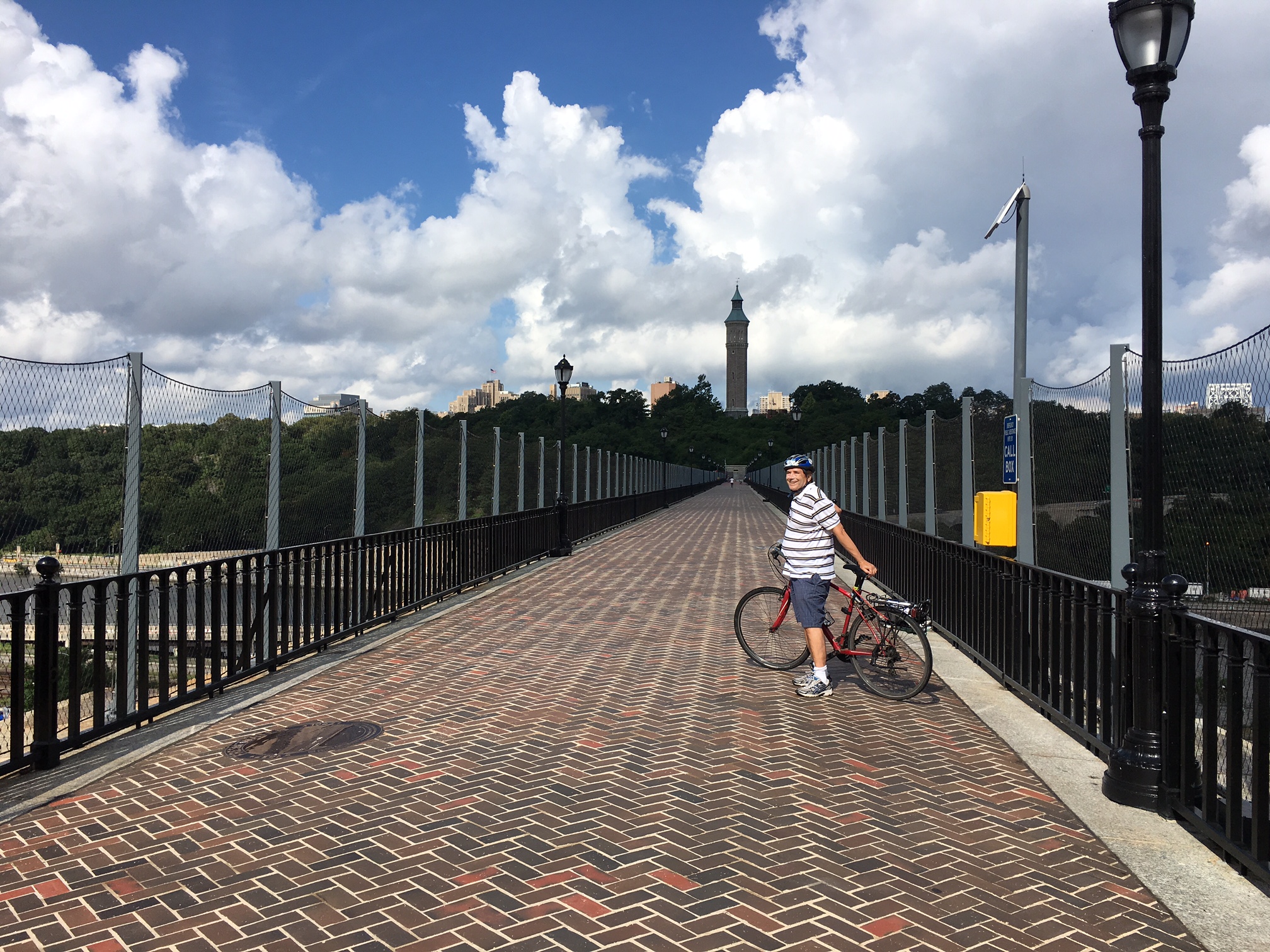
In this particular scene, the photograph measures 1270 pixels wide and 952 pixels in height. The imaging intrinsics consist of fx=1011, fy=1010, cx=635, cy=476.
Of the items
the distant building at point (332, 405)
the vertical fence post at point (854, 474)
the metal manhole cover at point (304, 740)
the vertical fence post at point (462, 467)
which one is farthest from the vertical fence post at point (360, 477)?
the vertical fence post at point (854, 474)

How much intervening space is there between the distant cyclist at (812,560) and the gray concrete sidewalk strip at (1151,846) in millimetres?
1206

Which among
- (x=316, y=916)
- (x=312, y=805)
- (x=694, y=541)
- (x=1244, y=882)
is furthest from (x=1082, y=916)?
(x=694, y=541)

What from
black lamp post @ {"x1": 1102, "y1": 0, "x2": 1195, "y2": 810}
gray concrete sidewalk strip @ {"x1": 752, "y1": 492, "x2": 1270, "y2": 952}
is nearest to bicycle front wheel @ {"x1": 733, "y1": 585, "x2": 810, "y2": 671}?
gray concrete sidewalk strip @ {"x1": 752, "y1": 492, "x2": 1270, "y2": 952}

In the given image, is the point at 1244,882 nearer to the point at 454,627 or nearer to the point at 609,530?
the point at 454,627

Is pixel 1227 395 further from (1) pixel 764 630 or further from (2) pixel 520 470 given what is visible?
(2) pixel 520 470

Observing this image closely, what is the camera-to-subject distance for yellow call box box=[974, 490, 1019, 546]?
9.54m

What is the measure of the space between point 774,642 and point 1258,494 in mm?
4601

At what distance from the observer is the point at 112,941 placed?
3.60m

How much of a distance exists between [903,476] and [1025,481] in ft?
17.5

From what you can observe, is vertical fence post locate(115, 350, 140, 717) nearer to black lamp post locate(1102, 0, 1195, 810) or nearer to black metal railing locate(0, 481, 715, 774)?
black metal railing locate(0, 481, 715, 774)

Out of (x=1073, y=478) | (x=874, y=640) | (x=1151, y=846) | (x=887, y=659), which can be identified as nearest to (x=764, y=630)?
(x=874, y=640)

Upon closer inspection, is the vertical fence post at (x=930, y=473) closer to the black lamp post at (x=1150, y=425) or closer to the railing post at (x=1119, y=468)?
the railing post at (x=1119, y=468)

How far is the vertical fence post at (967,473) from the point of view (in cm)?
1131

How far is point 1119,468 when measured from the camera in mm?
7672
